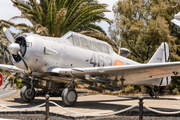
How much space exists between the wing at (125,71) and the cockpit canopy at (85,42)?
5.38ft

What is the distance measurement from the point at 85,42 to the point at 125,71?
271 centimetres

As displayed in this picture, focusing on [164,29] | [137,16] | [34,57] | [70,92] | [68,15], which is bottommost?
[70,92]

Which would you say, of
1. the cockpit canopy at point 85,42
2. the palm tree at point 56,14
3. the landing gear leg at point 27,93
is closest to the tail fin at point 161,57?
the cockpit canopy at point 85,42

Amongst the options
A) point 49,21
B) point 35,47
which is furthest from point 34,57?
point 49,21

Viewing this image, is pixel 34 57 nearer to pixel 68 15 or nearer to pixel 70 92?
pixel 70 92

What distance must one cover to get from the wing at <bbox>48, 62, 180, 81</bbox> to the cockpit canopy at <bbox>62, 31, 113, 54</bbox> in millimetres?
1640

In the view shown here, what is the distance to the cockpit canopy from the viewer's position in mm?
9961

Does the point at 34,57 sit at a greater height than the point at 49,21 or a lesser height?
lesser

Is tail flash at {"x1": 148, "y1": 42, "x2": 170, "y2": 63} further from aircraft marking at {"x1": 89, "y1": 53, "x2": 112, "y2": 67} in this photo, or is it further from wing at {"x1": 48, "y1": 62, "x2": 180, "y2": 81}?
wing at {"x1": 48, "y1": 62, "x2": 180, "y2": 81}

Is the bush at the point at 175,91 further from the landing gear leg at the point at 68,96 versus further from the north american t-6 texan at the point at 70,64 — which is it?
the landing gear leg at the point at 68,96

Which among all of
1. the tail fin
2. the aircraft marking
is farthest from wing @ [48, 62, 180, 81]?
the tail fin

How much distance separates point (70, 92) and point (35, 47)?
230cm

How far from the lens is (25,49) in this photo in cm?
864

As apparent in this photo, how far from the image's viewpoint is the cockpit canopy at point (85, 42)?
32.7 ft
